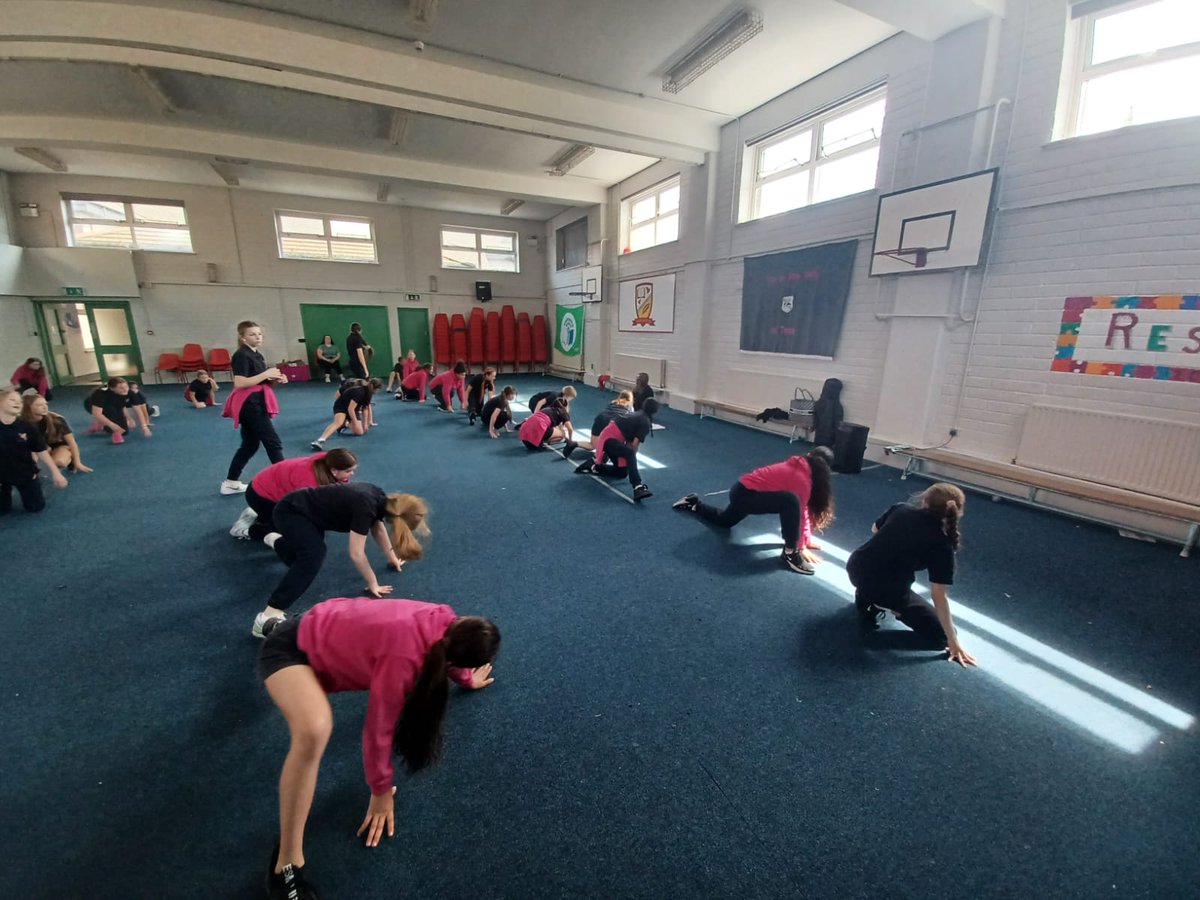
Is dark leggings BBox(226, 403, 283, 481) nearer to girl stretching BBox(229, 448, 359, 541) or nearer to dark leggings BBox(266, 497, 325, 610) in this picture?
girl stretching BBox(229, 448, 359, 541)

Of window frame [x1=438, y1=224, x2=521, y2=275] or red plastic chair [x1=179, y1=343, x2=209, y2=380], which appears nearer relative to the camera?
red plastic chair [x1=179, y1=343, x2=209, y2=380]

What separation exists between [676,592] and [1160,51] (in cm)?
530

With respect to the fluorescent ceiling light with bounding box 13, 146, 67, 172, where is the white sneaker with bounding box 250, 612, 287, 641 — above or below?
below

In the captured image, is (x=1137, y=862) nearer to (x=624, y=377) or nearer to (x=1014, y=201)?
(x=1014, y=201)

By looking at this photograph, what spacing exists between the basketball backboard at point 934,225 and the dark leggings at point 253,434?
6.08 metres

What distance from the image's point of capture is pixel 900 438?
5.20 meters

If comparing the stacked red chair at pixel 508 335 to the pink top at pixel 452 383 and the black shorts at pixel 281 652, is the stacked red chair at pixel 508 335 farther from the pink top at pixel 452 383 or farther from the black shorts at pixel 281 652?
the black shorts at pixel 281 652

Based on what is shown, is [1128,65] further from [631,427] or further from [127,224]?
[127,224]

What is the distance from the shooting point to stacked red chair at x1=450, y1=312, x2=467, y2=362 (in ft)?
41.6

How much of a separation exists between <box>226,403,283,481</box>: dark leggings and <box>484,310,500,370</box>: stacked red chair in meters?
9.36

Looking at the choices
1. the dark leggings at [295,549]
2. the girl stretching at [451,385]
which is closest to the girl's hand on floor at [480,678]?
the dark leggings at [295,549]

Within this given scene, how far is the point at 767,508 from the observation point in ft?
10.8

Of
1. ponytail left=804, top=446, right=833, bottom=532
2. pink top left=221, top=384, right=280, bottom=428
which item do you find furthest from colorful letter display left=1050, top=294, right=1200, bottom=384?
pink top left=221, top=384, right=280, bottom=428

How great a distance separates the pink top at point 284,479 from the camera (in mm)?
2791
